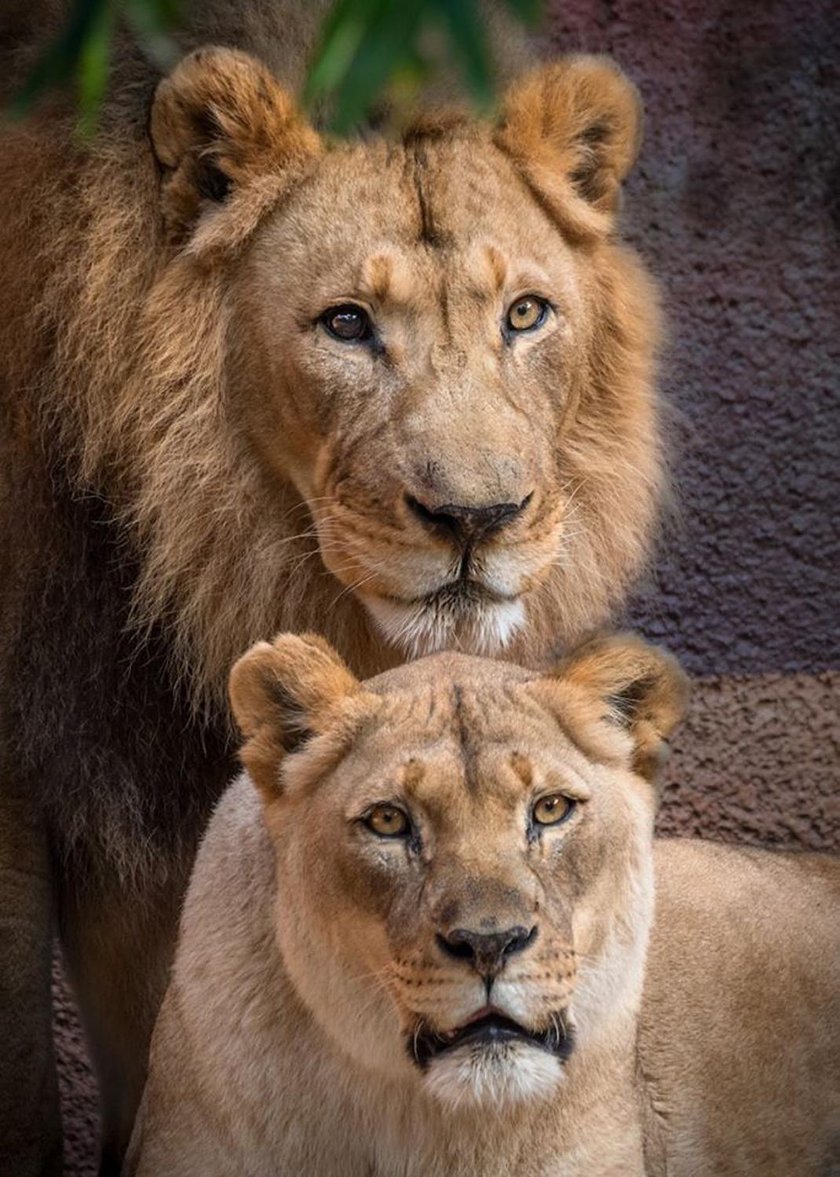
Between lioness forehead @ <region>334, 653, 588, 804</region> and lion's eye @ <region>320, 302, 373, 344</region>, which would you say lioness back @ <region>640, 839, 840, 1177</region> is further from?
lion's eye @ <region>320, 302, 373, 344</region>

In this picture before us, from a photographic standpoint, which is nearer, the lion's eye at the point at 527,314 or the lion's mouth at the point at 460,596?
the lion's mouth at the point at 460,596

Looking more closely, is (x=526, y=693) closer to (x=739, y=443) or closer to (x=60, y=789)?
(x=60, y=789)

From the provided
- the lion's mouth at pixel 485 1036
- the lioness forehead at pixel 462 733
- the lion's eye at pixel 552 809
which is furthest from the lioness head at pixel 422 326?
the lion's mouth at pixel 485 1036

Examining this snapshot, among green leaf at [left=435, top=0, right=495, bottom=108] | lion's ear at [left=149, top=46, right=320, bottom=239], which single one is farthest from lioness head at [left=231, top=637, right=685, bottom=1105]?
green leaf at [left=435, top=0, right=495, bottom=108]

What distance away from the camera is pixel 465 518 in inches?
93.8

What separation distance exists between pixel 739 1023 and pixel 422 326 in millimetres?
1091

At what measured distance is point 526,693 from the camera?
2.37 meters

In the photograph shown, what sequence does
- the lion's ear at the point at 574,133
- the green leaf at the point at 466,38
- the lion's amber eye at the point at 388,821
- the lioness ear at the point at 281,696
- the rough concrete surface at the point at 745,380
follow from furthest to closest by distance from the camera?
the rough concrete surface at the point at 745,380 < the lion's ear at the point at 574,133 < the lioness ear at the point at 281,696 < the lion's amber eye at the point at 388,821 < the green leaf at the point at 466,38

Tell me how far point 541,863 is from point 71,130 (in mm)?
1219

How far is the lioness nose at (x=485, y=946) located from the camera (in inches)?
76.2

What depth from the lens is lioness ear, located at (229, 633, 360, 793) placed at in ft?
7.63

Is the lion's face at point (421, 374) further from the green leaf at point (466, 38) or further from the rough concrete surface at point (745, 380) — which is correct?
the green leaf at point (466, 38)

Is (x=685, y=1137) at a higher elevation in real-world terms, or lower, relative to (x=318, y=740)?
lower

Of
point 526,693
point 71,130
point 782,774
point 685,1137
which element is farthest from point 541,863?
point 782,774
